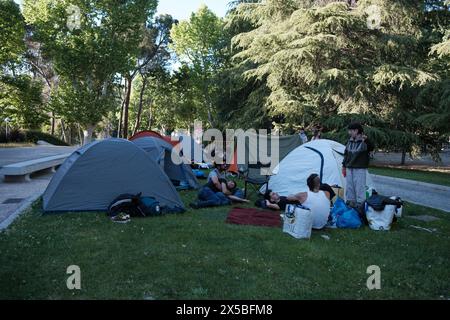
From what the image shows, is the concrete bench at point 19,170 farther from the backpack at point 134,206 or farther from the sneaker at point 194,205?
the sneaker at point 194,205

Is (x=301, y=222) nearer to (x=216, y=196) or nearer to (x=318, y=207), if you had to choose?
(x=318, y=207)

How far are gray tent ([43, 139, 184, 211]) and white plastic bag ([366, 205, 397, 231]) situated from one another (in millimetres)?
3639

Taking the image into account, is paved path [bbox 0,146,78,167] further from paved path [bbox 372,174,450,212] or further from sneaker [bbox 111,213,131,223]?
paved path [bbox 372,174,450,212]

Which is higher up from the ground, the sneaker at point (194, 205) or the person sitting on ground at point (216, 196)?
the person sitting on ground at point (216, 196)

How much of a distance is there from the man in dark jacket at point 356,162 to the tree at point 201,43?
2441cm

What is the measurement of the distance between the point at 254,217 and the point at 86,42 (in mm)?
24181

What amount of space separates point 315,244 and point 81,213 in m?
4.23

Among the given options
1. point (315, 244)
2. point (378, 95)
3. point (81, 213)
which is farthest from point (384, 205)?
point (378, 95)

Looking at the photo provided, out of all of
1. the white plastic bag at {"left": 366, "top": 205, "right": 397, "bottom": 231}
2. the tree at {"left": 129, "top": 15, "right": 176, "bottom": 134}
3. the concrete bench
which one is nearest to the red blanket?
the white plastic bag at {"left": 366, "top": 205, "right": 397, "bottom": 231}

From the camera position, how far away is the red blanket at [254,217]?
22.2 feet

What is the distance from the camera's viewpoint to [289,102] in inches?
709

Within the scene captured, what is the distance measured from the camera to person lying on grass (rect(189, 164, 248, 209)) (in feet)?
27.1

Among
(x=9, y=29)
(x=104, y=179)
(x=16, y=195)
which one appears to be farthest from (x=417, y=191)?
(x=9, y=29)

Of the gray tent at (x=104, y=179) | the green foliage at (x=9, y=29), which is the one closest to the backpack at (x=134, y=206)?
the gray tent at (x=104, y=179)
